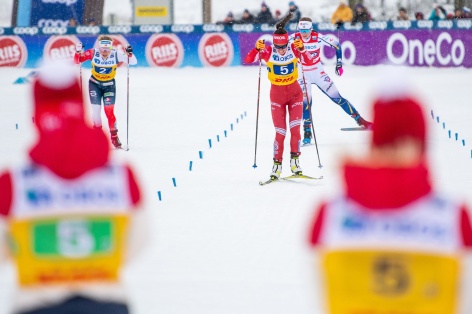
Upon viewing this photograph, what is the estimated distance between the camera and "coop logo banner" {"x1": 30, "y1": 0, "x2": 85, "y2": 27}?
124 ft

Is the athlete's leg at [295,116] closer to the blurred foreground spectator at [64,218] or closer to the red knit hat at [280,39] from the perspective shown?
the red knit hat at [280,39]

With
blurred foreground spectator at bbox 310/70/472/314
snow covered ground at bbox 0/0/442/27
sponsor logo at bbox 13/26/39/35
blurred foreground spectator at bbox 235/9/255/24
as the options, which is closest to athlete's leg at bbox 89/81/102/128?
blurred foreground spectator at bbox 310/70/472/314

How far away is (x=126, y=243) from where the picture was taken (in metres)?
3.88

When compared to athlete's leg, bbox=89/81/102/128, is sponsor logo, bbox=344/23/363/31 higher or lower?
higher

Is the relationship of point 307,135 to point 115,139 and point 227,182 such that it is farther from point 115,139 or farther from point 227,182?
point 227,182

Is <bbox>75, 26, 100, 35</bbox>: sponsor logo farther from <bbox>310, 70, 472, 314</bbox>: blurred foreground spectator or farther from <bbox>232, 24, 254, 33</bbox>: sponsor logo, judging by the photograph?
<bbox>310, 70, 472, 314</bbox>: blurred foreground spectator

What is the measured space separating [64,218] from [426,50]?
26349 mm

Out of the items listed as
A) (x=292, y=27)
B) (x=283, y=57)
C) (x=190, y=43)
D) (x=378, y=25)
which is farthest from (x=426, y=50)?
(x=283, y=57)

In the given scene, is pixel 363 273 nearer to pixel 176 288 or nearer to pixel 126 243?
pixel 126 243

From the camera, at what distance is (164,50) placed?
31797 millimetres

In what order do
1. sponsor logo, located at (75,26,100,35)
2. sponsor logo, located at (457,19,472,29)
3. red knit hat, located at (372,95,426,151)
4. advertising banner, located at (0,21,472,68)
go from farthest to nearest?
sponsor logo, located at (75,26,100,35) < advertising banner, located at (0,21,472,68) < sponsor logo, located at (457,19,472,29) < red knit hat, located at (372,95,426,151)

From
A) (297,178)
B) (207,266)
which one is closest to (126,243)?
(207,266)

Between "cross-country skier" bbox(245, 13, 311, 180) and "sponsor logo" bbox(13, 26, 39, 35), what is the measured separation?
803 inches

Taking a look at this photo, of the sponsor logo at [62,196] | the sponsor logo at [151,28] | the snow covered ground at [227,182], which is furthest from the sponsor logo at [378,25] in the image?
the sponsor logo at [62,196]
